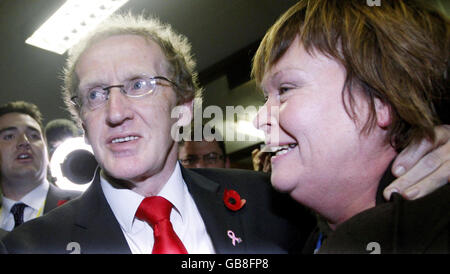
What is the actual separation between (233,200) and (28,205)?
536mm

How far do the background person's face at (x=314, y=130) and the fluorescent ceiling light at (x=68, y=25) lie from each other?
0.58 meters

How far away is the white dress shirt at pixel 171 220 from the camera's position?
77 centimetres

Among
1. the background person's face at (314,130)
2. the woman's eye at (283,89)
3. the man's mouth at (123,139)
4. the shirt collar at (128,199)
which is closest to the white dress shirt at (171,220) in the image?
the shirt collar at (128,199)

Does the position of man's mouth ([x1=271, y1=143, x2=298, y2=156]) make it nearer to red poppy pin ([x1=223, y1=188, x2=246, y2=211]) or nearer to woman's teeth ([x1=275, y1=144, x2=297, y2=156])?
woman's teeth ([x1=275, y1=144, x2=297, y2=156])

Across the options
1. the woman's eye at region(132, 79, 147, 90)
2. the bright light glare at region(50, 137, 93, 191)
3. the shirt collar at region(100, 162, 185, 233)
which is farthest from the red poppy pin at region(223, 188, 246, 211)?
the bright light glare at region(50, 137, 93, 191)

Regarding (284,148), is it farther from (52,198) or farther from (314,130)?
(52,198)

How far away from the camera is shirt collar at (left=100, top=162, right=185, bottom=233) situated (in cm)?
79

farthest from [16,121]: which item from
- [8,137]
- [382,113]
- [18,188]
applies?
[382,113]

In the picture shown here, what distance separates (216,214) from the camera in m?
0.85

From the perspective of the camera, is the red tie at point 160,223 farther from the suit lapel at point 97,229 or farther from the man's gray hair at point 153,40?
the man's gray hair at point 153,40

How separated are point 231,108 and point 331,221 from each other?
0.55 metres
